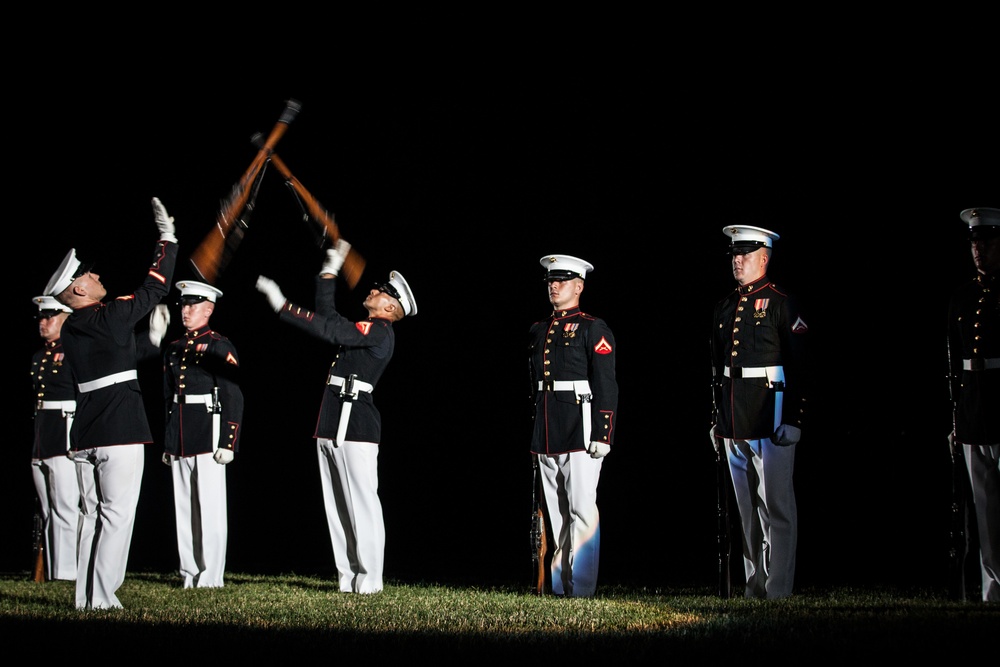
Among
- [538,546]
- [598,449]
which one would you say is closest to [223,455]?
[538,546]

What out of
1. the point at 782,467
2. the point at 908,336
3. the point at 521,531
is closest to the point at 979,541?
the point at 782,467

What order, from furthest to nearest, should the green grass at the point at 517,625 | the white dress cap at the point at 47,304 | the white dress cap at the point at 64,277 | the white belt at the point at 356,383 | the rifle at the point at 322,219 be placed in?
1. the white dress cap at the point at 47,304
2. the rifle at the point at 322,219
3. the white belt at the point at 356,383
4. the white dress cap at the point at 64,277
5. the green grass at the point at 517,625

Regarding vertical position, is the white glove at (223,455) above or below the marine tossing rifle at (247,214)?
below

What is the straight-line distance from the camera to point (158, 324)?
751 cm

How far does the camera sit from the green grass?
12.6 feet

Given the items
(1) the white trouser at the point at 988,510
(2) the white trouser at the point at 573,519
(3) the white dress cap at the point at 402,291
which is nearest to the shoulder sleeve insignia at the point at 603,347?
(2) the white trouser at the point at 573,519

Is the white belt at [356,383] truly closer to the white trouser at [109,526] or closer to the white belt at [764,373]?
the white trouser at [109,526]

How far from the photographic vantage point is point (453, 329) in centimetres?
888

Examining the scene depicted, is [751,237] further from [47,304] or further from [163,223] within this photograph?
[47,304]

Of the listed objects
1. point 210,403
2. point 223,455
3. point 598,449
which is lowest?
point 223,455

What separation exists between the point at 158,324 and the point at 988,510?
5244 mm

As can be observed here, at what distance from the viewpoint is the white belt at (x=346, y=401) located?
6.28 meters

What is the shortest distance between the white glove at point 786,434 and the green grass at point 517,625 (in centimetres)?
75

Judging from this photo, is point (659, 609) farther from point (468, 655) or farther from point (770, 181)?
point (770, 181)
